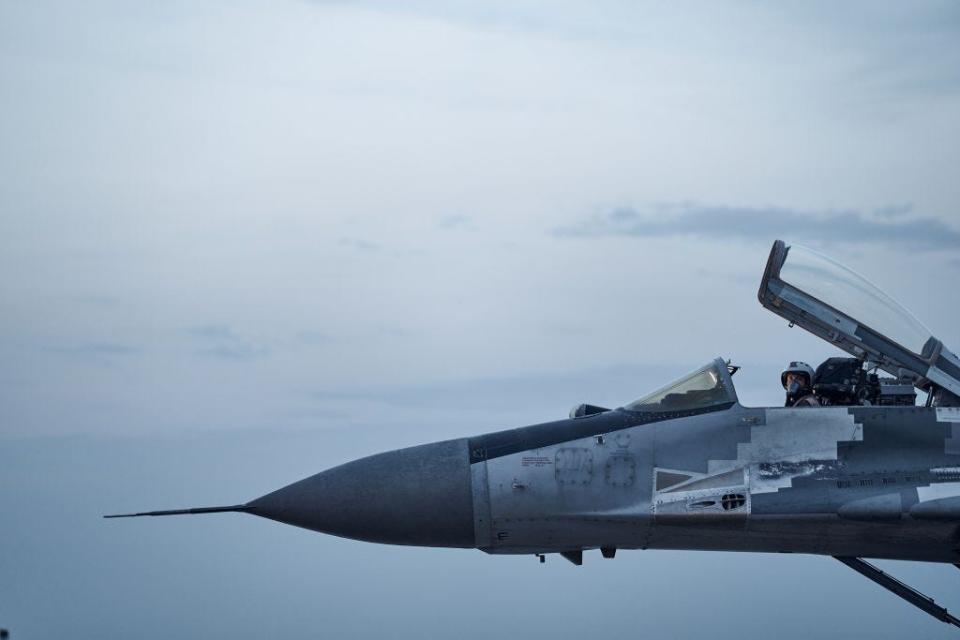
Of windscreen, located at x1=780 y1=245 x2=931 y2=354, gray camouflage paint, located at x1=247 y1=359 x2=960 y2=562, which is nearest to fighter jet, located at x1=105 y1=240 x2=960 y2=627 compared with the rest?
gray camouflage paint, located at x1=247 y1=359 x2=960 y2=562

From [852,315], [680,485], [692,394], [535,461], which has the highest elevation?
[852,315]

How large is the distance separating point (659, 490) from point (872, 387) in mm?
2862

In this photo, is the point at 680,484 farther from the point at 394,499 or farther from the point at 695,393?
the point at 394,499

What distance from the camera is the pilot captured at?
1638 centimetres

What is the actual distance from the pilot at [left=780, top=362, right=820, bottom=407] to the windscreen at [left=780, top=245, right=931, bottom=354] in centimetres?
78

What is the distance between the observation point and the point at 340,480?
15781mm

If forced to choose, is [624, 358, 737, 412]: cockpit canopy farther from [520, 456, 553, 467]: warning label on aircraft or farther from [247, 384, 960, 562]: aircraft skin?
[520, 456, 553, 467]: warning label on aircraft

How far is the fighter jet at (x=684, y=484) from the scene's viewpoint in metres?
15.4

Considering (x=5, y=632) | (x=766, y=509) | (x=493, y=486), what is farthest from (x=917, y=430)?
(x=5, y=632)

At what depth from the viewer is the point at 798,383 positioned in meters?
16.4

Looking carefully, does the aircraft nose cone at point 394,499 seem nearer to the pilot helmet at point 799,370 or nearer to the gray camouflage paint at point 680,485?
the gray camouflage paint at point 680,485

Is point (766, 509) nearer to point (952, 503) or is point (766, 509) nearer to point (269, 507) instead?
point (952, 503)

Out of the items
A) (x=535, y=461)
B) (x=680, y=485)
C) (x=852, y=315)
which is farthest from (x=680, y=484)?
(x=852, y=315)

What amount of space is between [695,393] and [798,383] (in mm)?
1312
